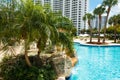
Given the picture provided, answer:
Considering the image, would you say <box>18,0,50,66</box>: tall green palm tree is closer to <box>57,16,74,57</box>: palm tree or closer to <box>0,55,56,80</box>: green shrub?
<box>0,55,56,80</box>: green shrub

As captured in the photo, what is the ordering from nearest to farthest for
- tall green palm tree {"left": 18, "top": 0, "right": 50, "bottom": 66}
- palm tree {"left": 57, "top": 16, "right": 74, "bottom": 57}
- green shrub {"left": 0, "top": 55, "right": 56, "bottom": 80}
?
tall green palm tree {"left": 18, "top": 0, "right": 50, "bottom": 66}, green shrub {"left": 0, "top": 55, "right": 56, "bottom": 80}, palm tree {"left": 57, "top": 16, "right": 74, "bottom": 57}

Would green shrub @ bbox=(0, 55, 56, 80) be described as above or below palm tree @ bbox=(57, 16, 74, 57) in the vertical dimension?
below

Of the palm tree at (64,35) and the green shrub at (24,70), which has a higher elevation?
the palm tree at (64,35)

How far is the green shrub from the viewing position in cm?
817

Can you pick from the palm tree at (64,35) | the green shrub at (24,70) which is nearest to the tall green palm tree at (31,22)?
the green shrub at (24,70)

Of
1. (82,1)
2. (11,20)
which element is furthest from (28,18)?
(82,1)

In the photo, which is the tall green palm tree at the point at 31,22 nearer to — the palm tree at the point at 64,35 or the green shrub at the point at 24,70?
the green shrub at the point at 24,70

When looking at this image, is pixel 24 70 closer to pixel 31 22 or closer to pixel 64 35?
pixel 31 22

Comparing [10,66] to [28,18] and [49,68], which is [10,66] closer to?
[49,68]

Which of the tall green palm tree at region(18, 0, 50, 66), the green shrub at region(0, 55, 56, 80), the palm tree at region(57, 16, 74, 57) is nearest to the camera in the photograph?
the tall green palm tree at region(18, 0, 50, 66)

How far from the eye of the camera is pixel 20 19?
7.77 m

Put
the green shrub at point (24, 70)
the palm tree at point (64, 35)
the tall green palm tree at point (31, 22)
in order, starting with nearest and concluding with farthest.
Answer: the tall green palm tree at point (31, 22), the green shrub at point (24, 70), the palm tree at point (64, 35)

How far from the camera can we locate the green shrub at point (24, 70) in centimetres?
817

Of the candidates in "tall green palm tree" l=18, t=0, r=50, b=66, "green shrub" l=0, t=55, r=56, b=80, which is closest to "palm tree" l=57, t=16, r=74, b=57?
"green shrub" l=0, t=55, r=56, b=80
